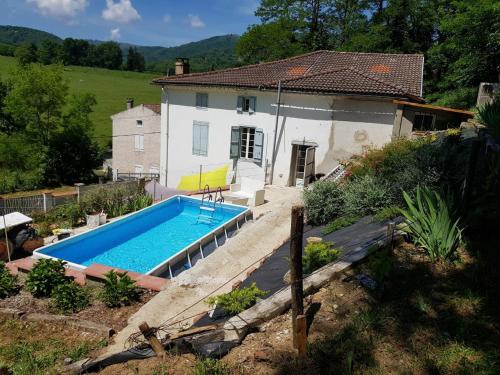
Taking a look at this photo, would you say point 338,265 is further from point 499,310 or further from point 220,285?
point 220,285

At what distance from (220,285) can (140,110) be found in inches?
963

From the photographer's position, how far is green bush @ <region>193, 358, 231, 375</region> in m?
3.63

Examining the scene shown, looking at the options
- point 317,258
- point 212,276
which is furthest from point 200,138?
point 317,258

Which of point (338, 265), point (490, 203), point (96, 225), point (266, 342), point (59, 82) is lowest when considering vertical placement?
point (96, 225)

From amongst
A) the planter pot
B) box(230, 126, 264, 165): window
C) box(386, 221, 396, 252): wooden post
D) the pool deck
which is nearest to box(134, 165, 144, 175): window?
box(230, 126, 264, 165): window

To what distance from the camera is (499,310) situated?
411cm

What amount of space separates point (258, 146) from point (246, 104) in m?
2.24

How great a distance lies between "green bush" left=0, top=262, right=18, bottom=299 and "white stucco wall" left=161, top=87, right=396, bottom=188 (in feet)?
41.9

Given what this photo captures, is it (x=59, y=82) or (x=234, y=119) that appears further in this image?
(x=59, y=82)

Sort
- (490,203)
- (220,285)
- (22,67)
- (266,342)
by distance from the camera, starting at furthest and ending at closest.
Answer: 1. (22,67)
2. (220,285)
3. (490,203)
4. (266,342)

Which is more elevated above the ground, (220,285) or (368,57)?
(368,57)

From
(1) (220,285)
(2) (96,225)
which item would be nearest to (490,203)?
(1) (220,285)

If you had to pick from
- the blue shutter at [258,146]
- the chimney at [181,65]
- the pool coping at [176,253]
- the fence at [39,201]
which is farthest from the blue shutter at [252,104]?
the fence at [39,201]

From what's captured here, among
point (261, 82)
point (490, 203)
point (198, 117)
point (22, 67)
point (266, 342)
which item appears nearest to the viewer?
point (266, 342)
